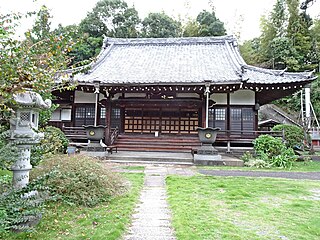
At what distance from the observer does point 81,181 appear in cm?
394

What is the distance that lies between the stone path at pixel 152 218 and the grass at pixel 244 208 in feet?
0.43

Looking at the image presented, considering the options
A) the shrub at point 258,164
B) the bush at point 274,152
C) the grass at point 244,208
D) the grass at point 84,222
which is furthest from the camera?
the bush at point 274,152

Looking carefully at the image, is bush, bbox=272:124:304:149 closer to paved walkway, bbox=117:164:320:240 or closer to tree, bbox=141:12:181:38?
paved walkway, bbox=117:164:320:240

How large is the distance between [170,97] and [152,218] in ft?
28.3

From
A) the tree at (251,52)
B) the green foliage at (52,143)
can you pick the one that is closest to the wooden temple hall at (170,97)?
the green foliage at (52,143)

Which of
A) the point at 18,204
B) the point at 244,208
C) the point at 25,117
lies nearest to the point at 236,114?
the point at 244,208

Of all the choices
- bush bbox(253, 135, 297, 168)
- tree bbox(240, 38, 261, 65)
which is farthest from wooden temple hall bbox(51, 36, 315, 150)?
tree bbox(240, 38, 261, 65)

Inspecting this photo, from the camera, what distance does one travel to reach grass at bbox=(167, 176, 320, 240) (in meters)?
2.76

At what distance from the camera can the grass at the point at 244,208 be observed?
2.76 meters

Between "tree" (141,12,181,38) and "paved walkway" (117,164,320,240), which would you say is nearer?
"paved walkway" (117,164,320,240)

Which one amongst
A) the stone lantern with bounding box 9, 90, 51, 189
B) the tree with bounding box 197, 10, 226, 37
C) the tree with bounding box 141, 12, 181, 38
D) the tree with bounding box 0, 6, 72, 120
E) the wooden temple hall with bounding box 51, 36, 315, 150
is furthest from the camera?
the tree with bounding box 197, 10, 226, 37

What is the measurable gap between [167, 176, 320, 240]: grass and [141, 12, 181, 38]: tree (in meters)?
25.1

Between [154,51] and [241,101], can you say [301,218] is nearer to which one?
[241,101]

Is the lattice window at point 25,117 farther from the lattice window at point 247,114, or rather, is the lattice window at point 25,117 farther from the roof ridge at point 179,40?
the roof ridge at point 179,40
